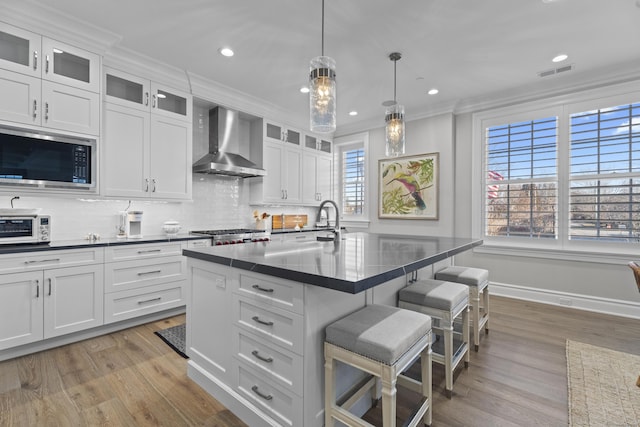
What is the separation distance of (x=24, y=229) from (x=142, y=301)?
1.17m

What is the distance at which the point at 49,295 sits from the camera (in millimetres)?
2566

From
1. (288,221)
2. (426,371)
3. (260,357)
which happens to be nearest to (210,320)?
(260,357)

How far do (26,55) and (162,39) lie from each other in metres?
1.09

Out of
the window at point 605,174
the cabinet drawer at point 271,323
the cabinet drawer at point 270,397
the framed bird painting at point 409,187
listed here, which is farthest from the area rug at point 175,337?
the window at point 605,174

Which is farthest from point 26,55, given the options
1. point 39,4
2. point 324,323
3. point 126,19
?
point 324,323

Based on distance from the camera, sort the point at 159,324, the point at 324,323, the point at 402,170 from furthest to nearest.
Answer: the point at 402,170
the point at 159,324
the point at 324,323

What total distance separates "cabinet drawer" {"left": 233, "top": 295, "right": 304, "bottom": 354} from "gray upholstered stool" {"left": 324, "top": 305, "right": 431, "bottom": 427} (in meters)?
0.15

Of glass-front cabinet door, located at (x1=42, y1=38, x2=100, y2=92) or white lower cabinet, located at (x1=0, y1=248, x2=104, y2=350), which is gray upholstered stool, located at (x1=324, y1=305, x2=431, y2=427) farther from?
glass-front cabinet door, located at (x1=42, y1=38, x2=100, y2=92)

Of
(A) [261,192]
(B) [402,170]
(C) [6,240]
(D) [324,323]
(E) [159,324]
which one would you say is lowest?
(E) [159,324]

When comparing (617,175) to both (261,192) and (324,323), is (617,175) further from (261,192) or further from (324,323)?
(261,192)

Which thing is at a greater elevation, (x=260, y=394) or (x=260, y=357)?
(x=260, y=357)

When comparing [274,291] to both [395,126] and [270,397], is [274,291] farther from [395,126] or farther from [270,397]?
[395,126]

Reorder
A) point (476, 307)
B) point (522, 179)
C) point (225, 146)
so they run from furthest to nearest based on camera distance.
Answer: point (225, 146) < point (522, 179) < point (476, 307)

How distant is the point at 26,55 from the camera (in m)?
2.57
